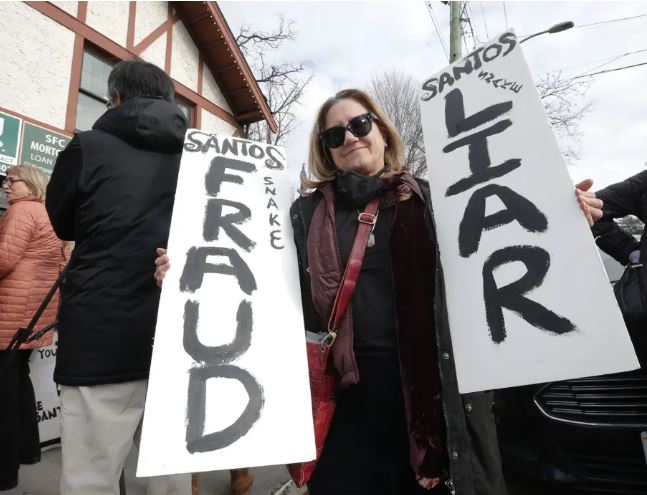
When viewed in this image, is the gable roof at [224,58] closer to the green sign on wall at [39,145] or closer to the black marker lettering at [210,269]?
the green sign on wall at [39,145]

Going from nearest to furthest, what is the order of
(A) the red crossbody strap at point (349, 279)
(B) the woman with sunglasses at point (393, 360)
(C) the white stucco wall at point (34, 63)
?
(B) the woman with sunglasses at point (393, 360), (A) the red crossbody strap at point (349, 279), (C) the white stucco wall at point (34, 63)

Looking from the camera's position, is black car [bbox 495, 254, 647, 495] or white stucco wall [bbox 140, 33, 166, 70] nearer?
black car [bbox 495, 254, 647, 495]

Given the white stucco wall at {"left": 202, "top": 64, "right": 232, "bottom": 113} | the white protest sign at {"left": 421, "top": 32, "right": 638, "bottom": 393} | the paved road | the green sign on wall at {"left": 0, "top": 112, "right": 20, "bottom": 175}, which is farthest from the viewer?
the white stucco wall at {"left": 202, "top": 64, "right": 232, "bottom": 113}

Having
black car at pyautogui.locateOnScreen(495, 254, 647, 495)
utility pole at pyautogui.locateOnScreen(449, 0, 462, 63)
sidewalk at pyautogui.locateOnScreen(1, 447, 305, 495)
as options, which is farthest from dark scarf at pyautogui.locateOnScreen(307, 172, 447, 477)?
utility pole at pyautogui.locateOnScreen(449, 0, 462, 63)

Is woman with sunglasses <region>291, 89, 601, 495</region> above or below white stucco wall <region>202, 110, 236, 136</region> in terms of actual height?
below

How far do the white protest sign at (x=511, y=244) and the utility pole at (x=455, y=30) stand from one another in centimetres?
825

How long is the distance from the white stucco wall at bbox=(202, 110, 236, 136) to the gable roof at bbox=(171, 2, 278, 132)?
0.36 metres

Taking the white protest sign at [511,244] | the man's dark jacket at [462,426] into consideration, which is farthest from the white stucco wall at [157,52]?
the man's dark jacket at [462,426]

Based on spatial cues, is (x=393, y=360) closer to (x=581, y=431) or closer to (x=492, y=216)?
(x=492, y=216)

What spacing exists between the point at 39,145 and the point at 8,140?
1.09 feet

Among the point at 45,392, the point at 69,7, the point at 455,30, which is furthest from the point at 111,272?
the point at 455,30

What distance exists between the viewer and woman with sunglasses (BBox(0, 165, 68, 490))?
7.75ft

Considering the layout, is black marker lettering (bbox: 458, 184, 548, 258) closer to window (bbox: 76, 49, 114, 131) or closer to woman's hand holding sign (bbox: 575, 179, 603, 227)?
woman's hand holding sign (bbox: 575, 179, 603, 227)

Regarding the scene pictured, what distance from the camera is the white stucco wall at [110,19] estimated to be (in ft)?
18.3
